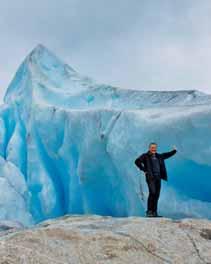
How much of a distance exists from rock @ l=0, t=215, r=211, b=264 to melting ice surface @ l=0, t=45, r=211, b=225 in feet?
12.5

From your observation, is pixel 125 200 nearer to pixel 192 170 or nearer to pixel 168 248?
pixel 192 170

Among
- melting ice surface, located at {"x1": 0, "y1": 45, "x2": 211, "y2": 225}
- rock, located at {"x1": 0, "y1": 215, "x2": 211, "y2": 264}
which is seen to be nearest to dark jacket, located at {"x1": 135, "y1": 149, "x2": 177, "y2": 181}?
rock, located at {"x1": 0, "y1": 215, "x2": 211, "y2": 264}

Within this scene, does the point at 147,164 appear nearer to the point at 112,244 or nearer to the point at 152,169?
the point at 152,169

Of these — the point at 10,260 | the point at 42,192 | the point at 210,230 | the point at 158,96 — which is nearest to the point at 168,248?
the point at 210,230

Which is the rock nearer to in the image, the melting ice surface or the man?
the man

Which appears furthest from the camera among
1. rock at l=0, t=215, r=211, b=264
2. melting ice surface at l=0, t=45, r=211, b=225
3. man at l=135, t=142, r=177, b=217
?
melting ice surface at l=0, t=45, r=211, b=225

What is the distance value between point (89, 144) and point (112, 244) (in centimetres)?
660

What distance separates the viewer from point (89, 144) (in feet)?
33.0

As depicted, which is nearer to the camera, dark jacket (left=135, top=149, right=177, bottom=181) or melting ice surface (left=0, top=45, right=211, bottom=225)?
dark jacket (left=135, top=149, right=177, bottom=181)

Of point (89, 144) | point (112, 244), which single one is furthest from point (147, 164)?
point (89, 144)

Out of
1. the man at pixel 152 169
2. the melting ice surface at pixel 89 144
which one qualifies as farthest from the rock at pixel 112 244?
the melting ice surface at pixel 89 144

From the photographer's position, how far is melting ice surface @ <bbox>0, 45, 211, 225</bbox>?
804cm

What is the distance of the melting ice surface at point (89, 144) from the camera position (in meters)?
8.04

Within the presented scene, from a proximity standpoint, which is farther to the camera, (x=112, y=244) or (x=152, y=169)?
(x=152, y=169)
